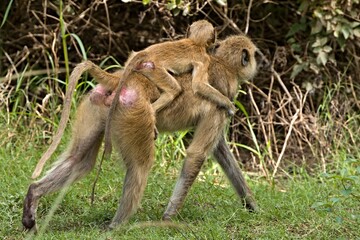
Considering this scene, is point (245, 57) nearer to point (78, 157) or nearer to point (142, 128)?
point (142, 128)

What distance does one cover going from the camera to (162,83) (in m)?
5.12

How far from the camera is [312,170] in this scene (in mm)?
7496

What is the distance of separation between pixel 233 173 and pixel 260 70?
2.79 meters

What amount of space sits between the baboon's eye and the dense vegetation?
53.5 inches

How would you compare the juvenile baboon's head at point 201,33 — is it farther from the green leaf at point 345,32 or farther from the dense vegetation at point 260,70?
the green leaf at point 345,32

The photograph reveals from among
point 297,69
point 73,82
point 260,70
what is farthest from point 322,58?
point 73,82

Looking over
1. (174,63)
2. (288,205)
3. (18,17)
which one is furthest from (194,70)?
(18,17)

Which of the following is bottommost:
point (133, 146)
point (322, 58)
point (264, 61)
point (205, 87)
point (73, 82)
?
point (264, 61)

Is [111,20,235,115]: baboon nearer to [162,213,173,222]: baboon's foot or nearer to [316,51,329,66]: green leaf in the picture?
[162,213,173,222]: baboon's foot

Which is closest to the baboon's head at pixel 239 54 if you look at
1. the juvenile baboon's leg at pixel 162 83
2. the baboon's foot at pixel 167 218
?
the juvenile baboon's leg at pixel 162 83

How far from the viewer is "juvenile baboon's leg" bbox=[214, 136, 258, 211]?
5.79 m

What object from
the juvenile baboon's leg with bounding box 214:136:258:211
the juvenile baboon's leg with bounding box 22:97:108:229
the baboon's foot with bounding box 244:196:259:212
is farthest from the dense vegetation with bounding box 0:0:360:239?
the juvenile baboon's leg with bounding box 22:97:108:229

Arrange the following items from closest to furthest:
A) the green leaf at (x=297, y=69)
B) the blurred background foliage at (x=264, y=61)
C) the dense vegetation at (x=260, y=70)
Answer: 1. the dense vegetation at (x=260, y=70)
2. the blurred background foliage at (x=264, y=61)
3. the green leaf at (x=297, y=69)

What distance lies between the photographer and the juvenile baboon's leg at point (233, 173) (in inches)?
228
